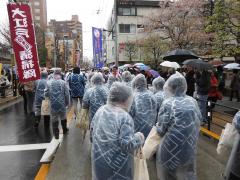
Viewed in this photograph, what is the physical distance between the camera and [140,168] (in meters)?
3.28

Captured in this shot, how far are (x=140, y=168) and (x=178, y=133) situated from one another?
737mm

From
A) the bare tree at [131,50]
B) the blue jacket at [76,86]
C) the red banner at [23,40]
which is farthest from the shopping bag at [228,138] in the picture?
the bare tree at [131,50]

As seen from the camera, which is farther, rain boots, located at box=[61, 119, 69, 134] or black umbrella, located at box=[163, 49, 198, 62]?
black umbrella, located at box=[163, 49, 198, 62]

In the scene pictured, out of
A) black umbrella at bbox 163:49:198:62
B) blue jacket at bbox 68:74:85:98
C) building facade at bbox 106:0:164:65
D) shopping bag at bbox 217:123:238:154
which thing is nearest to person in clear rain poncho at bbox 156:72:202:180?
shopping bag at bbox 217:123:238:154

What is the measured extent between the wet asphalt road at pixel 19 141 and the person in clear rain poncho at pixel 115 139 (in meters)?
2.65

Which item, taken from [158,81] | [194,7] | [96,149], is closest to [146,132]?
[158,81]

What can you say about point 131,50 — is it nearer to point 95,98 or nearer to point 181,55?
point 181,55

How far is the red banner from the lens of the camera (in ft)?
34.0

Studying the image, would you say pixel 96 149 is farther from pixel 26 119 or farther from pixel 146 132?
pixel 26 119

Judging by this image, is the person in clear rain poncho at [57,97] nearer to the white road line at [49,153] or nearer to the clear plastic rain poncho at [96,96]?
the white road line at [49,153]

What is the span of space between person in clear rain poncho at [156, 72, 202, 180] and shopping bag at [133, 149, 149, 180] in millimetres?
578

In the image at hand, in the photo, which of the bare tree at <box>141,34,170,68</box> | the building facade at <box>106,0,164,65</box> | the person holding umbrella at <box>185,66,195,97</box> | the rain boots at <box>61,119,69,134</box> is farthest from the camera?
the building facade at <box>106,0,164,65</box>

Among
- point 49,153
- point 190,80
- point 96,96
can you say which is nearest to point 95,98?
point 96,96

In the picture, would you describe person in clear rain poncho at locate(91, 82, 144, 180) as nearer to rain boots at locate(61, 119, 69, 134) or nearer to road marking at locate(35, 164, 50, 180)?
road marking at locate(35, 164, 50, 180)
